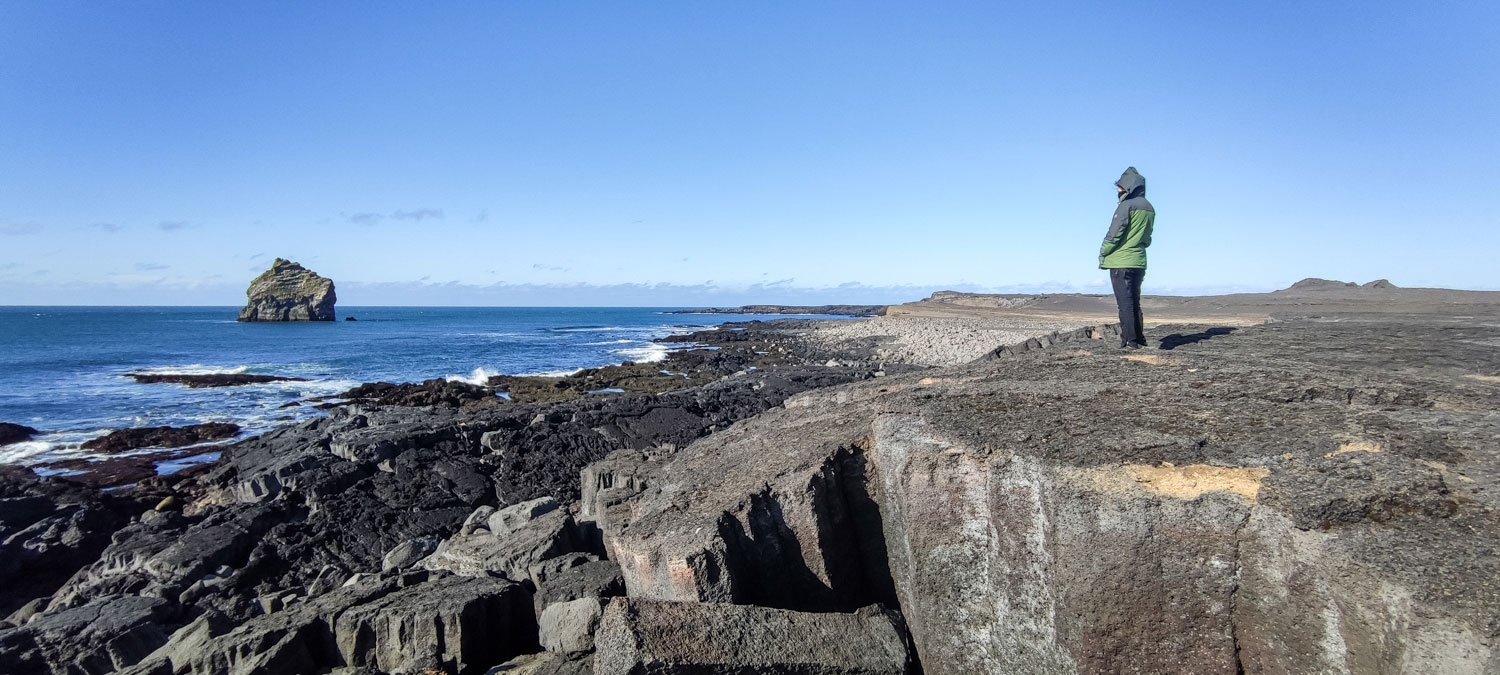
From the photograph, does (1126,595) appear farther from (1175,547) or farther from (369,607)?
(369,607)

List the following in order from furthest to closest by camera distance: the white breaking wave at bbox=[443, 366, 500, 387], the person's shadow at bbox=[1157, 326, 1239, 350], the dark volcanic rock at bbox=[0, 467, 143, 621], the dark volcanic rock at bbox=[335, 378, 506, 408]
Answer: the white breaking wave at bbox=[443, 366, 500, 387]
the dark volcanic rock at bbox=[335, 378, 506, 408]
the dark volcanic rock at bbox=[0, 467, 143, 621]
the person's shadow at bbox=[1157, 326, 1239, 350]

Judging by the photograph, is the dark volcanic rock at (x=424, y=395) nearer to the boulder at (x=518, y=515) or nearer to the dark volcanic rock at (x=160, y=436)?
the dark volcanic rock at (x=160, y=436)

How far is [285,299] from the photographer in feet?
303

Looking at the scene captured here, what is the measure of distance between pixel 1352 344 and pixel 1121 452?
5.04 m

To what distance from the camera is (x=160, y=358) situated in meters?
41.1

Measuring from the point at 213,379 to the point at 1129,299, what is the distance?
108ft

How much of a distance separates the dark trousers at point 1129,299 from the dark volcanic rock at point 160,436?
19.6 meters

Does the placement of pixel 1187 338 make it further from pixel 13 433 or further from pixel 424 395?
pixel 13 433

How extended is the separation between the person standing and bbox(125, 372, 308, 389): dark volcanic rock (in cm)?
3077

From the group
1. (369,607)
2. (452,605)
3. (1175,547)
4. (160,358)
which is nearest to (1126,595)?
(1175,547)

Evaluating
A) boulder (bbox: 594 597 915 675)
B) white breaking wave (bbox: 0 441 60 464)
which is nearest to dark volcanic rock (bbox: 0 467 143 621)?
white breaking wave (bbox: 0 441 60 464)

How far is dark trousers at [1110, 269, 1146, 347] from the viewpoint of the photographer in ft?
23.7

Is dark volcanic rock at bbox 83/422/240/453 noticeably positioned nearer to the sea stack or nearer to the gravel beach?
the gravel beach

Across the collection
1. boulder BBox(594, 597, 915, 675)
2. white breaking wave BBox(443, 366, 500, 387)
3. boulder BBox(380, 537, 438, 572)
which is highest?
boulder BBox(594, 597, 915, 675)
